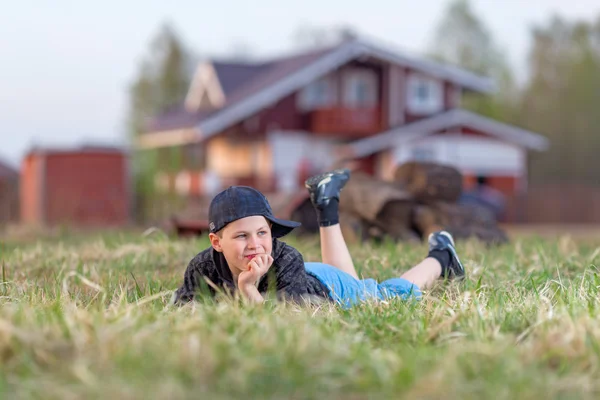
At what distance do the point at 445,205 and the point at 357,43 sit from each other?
16.3 meters

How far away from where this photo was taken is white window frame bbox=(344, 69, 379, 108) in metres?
27.1

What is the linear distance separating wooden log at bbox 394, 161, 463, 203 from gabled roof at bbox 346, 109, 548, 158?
565 inches

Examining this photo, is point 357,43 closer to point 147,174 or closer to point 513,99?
point 147,174

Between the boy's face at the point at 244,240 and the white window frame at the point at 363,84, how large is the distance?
23.1 metres

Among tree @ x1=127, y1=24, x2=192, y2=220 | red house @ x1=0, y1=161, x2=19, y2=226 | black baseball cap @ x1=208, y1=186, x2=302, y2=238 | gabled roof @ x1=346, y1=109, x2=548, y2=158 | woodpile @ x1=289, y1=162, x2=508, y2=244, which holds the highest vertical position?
tree @ x1=127, y1=24, x2=192, y2=220

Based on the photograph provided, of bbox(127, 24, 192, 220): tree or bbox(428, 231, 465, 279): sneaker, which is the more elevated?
bbox(127, 24, 192, 220): tree

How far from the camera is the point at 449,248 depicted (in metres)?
5.38

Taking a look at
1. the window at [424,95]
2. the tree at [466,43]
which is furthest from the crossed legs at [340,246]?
the tree at [466,43]

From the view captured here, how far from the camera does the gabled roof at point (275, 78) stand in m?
23.8

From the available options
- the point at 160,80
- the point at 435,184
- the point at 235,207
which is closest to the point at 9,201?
the point at 435,184

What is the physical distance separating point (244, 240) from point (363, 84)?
2365 centimetres

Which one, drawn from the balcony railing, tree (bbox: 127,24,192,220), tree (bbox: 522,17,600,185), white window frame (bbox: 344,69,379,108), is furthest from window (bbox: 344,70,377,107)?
tree (bbox: 522,17,600,185)

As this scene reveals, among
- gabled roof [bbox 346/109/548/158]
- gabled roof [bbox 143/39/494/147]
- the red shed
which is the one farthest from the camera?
gabled roof [bbox 346/109/548/158]

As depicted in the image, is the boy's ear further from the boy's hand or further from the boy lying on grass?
the boy's hand
